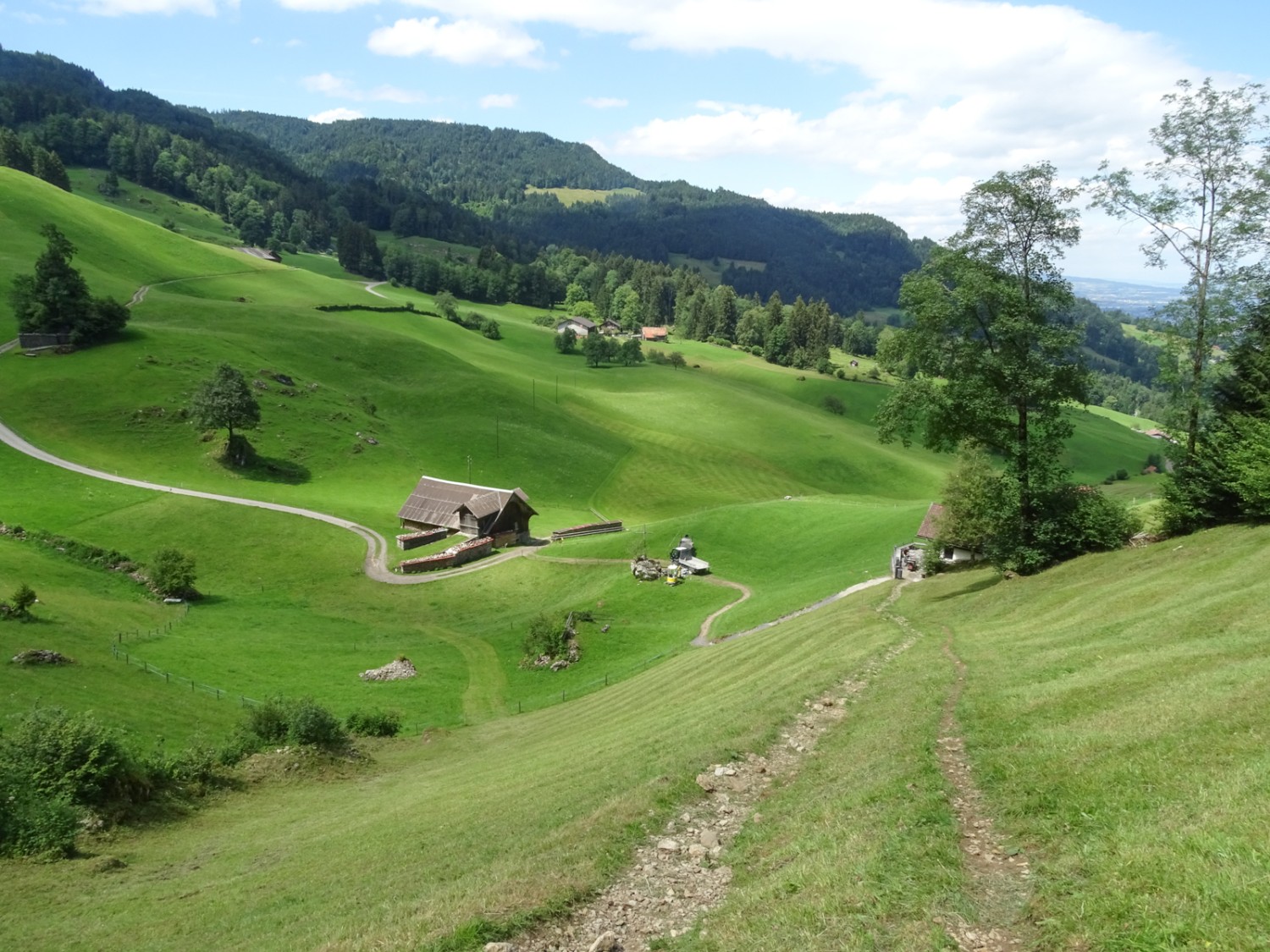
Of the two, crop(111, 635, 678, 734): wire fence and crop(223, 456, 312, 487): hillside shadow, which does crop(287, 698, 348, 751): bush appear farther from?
crop(223, 456, 312, 487): hillside shadow

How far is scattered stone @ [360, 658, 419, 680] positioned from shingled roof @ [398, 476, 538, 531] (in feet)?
107

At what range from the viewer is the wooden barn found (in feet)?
278

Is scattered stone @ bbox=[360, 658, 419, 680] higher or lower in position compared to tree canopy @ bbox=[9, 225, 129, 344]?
lower

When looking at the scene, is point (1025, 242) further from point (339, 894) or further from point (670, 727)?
point (339, 894)

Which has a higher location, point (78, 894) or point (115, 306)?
point (115, 306)

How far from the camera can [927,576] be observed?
50938 millimetres

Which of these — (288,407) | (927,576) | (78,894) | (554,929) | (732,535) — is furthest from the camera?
(288,407)

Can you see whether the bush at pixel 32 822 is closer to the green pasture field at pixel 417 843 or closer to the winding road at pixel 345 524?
the green pasture field at pixel 417 843

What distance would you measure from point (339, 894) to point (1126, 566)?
111 ft

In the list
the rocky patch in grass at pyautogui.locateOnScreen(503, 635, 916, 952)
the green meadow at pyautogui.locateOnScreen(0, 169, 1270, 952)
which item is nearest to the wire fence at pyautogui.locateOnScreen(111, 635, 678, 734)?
the green meadow at pyautogui.locateOnScreen(0, 169, 1270, 952)

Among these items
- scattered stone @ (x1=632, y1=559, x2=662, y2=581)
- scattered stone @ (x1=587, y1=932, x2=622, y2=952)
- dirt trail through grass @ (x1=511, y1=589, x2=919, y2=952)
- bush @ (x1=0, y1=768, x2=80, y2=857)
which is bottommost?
scattered stone @ (x1=632, y1=559, x2=662, y2=581)

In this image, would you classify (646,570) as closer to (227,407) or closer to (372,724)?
(372,724)

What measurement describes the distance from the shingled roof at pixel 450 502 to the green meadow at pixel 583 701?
13.7 feet

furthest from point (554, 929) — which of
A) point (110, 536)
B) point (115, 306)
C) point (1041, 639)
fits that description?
point (115, 306)
